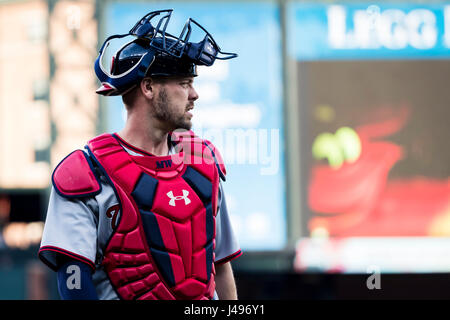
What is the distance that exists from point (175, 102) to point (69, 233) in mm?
606

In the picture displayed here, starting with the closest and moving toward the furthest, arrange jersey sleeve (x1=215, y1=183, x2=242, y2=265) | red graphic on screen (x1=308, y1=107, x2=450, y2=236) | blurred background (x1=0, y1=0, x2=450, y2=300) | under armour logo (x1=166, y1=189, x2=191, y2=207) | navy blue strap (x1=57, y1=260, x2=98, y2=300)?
navy blue strap (x1=57, y1=260, x2=98, y2=300), under armour logo (x1=166, y1=189, x2=191, y2=207), jersey sleeve (x1=215, y1=183, x2=242, y2=265), blurred background (x1=0, y1=0, x2=450, y2=300), red graphic on screen (x1=308, y1=107, x2=450, y2=236)

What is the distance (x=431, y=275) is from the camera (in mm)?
7879

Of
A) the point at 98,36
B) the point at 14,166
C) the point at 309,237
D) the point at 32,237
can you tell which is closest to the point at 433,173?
the point at 309,237

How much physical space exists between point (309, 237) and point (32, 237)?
4.42 m

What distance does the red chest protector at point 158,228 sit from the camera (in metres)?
2.67

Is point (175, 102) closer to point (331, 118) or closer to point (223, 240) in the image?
point (223, 240)

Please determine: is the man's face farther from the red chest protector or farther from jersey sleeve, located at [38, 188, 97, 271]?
jersey sleeve, located at [38, 188, 97, 271]

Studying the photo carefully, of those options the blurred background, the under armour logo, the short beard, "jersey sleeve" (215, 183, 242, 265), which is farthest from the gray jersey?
the blurred background

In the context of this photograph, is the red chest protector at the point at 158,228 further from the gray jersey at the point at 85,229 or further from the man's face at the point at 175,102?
the man's face at the point at 175,102

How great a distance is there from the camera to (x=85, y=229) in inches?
104

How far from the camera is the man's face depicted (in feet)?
9.06

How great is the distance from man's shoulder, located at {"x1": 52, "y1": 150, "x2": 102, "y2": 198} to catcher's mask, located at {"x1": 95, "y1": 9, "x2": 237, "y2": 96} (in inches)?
11.7

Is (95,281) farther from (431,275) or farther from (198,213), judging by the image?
(431,275)
